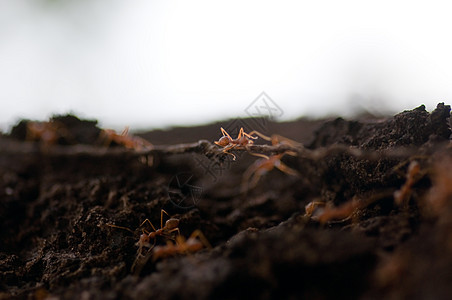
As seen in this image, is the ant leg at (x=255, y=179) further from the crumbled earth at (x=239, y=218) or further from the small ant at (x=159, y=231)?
the small ant at (x=159, y=231)

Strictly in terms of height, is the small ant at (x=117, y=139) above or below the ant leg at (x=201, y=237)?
above

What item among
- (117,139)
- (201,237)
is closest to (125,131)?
(117,139)

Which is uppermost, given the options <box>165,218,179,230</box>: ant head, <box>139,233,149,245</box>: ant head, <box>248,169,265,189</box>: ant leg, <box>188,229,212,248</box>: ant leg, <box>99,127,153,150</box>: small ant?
<box>99,127,153,150</box>: small ant

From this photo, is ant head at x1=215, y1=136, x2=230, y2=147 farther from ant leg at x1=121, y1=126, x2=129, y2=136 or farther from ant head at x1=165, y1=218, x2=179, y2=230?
ant leg at x1=121, y1=126, x2=129, y2=136

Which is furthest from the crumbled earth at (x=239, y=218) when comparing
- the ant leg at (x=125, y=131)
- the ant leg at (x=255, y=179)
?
the ant leg at (x=125, y=131)

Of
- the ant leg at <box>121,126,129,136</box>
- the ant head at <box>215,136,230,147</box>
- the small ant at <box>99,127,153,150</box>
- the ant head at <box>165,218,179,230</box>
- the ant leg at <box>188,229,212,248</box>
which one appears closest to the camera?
the ant leg at <box>188,229,212,248</box>

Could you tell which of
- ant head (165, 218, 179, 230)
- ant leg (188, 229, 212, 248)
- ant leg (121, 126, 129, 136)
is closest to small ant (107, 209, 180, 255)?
ant head (165, 218, 179, 230)

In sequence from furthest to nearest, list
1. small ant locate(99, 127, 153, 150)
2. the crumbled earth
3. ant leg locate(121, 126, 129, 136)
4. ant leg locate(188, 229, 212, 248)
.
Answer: ant leg locate(121, 126, 129, 136), small ant locate(99, 127, 153, 150), ant leg locate(188, 229, 212, 248), the crumbled earth

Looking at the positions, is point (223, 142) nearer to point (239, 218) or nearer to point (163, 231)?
point (239, 218)

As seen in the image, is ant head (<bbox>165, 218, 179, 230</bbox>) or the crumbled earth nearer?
the crumbled earth

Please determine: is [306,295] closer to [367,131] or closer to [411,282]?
[411,282]
